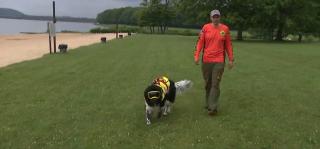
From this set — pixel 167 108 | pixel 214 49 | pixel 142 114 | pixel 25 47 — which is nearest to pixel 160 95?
pixel 167 108

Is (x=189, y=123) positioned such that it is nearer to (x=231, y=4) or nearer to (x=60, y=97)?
(x=60, y=97)

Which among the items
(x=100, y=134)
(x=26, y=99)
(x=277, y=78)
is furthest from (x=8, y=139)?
(x=277, y=78)

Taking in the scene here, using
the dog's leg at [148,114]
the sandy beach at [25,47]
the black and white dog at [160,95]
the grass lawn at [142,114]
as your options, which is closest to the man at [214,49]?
the grass lawn at [142,114]

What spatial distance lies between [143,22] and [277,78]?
260ft

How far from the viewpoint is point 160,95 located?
6.04 meters

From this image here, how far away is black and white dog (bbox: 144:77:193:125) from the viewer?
19.5ft

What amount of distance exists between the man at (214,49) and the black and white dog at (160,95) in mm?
830

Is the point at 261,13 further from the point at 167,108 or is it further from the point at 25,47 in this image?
the point at 167,108

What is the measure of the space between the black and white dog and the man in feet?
2.72

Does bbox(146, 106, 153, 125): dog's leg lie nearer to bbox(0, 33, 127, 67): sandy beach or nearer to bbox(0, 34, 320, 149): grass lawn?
bbox(0, 34, 320, 149): grass lawn

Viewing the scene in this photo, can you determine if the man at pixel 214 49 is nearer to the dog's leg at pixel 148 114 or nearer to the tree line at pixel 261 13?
the dog's leg at pixel 148 114

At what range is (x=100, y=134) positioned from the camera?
564cm

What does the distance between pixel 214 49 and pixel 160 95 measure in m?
1.56

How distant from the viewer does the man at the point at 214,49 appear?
6336mm
